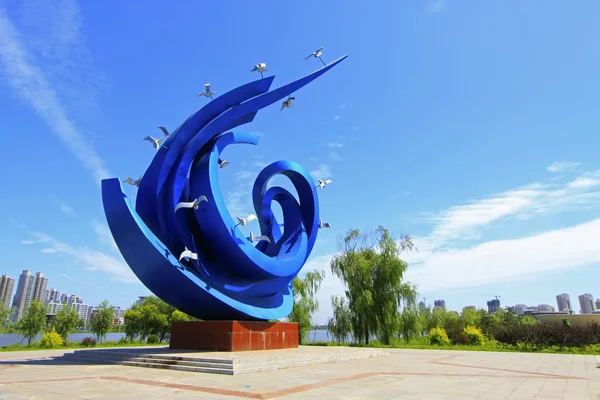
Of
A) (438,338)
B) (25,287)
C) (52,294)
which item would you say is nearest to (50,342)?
(438,338)

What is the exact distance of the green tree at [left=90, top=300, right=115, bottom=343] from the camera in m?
28.1

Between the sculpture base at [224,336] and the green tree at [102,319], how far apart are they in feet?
62.0

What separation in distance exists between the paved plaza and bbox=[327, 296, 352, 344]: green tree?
11969mm

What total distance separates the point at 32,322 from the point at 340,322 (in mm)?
17927

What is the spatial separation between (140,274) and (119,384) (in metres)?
4.15

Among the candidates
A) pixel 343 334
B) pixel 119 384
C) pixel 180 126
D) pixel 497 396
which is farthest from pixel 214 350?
pixel 343 334

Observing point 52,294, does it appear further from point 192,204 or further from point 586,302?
point 586,302

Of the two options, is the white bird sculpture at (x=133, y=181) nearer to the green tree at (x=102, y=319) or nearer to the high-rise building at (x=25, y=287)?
the green tree at (x=102, y=319)

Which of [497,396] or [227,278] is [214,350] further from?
[497,396]

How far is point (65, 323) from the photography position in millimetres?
24344

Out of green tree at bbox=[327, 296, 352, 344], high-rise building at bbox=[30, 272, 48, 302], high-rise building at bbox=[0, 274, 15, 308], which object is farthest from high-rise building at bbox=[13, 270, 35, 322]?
green tree at bbox=[327, 296, 352, 344]

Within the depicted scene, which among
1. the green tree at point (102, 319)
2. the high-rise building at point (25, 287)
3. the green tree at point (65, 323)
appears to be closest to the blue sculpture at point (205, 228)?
the green tree at point (65, 323)

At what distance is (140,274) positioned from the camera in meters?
10.7

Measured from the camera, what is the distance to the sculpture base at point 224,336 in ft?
37.4
